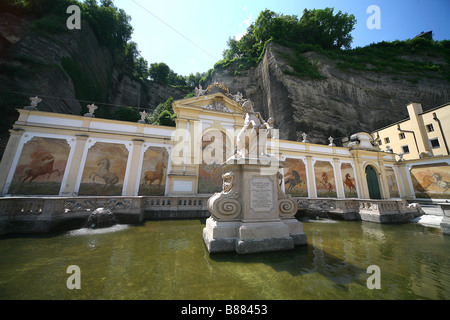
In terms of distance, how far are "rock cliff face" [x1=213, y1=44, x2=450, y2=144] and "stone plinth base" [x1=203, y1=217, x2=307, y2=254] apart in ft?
67.7

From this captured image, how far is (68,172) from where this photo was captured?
35.2ft

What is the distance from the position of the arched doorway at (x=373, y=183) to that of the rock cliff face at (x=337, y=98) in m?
6.98

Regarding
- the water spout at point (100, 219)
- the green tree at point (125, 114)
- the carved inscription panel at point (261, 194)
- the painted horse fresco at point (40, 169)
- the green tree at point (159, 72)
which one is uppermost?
the green tree at point (159, 72)

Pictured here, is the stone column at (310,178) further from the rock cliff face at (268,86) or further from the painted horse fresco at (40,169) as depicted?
the painted horse fresco at (40,169)

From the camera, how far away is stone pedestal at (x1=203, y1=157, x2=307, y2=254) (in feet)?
12.4

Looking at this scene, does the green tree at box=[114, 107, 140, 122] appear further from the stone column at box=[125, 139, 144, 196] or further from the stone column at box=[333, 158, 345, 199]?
the stone column at box=[333, 158, 345, 199]

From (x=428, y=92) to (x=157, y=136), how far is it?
134 ft

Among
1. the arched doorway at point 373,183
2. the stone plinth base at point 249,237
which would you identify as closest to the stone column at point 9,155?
the stone plinth base at point 249,237

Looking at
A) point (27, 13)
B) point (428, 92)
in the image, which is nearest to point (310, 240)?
point (27, 13)

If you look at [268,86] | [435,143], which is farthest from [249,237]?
[268,86]

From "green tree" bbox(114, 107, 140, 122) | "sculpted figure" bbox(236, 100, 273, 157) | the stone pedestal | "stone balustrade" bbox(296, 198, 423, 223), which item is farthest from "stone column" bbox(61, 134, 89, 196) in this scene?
"green tree" bbox(114, 107, 140, 122)

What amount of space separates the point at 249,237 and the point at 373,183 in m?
19.3

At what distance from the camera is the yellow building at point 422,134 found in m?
18.0
